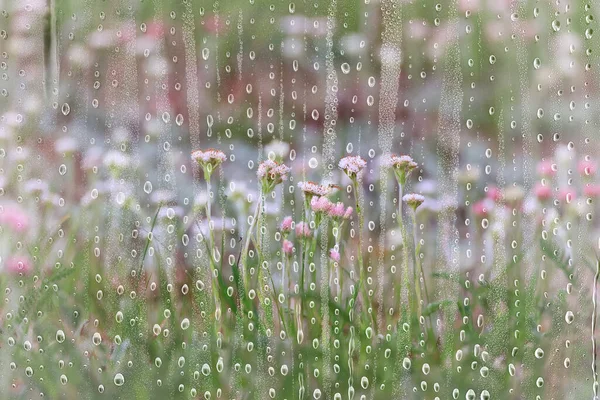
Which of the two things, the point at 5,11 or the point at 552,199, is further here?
the point at 5,11

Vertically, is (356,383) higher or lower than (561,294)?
lower

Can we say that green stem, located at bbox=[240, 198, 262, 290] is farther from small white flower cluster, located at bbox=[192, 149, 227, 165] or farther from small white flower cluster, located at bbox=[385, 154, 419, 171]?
small white flower cluster, located at bbox=[385, 154, 419, 171]

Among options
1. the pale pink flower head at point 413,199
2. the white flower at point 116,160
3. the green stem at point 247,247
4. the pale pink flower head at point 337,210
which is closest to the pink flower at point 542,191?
the pale pink flower head at point 413,199

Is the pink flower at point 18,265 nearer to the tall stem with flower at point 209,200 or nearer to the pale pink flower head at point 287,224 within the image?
the tall stem with flower at point 209,200

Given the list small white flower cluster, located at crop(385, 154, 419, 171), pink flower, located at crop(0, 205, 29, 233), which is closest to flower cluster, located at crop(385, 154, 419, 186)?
small white flower cluster, located at crop(385, 154, 419, 171)

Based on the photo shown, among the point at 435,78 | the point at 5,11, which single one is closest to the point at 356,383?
the point at 435,78

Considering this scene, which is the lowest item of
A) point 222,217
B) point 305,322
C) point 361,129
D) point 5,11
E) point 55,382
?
point 55,382

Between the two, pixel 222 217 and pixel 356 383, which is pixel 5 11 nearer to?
pixel 222 217
